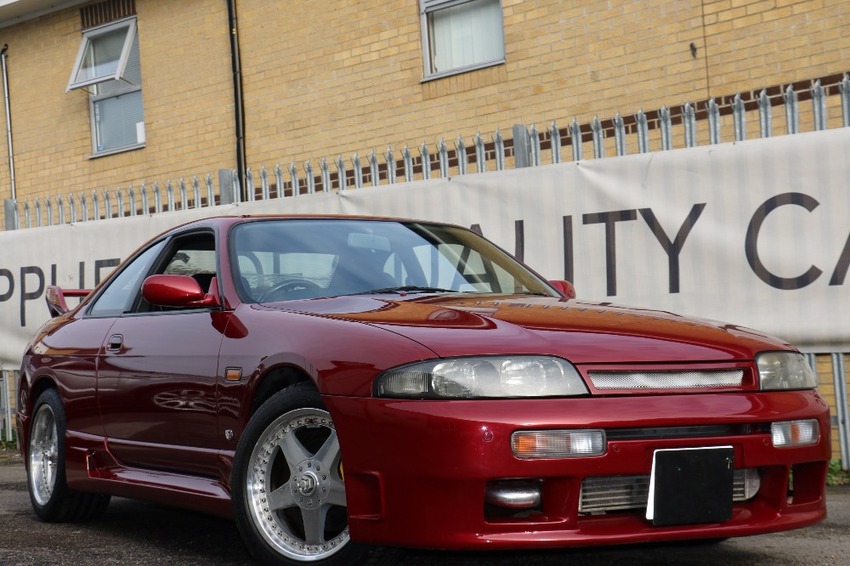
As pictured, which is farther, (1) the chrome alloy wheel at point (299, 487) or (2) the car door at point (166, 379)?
(2) the car door at point (166, 379)

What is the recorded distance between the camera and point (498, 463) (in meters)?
3.83

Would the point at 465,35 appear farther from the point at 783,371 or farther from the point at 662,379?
the point at 662,379

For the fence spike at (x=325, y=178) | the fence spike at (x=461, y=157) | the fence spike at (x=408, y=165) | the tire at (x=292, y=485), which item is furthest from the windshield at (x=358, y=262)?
the fence spike at (x=325, y=178)

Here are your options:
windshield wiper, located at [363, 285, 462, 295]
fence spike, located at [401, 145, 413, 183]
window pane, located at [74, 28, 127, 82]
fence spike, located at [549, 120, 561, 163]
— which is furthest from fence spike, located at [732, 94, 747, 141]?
window pane, located at [74, 28, 127, 82]

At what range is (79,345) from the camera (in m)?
6.14

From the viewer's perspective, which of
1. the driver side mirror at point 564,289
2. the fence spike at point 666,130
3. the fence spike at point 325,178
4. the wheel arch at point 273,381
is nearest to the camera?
the wheel arch at point 273,381

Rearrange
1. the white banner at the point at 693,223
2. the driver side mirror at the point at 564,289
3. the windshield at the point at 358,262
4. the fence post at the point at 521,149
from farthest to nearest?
1. the fence post at the point at 521,149
2. the white banner at the point at 693,223
3. the driver side mirror at the point at 564,289
4. the windshield at the point at 358,262

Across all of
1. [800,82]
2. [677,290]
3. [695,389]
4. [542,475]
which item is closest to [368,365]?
[542,475]

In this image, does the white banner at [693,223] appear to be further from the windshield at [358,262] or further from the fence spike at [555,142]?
the windshield at [358,262]

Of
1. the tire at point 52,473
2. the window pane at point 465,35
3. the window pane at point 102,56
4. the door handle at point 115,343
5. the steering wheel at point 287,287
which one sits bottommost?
the tire at point 52,473

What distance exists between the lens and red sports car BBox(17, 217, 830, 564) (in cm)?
390

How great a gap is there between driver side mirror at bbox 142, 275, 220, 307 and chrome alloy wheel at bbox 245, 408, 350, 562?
83 cm

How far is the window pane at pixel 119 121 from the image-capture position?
14.1 metres

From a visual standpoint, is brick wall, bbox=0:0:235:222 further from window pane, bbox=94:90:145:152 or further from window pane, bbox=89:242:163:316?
window pane, bbox=89:242:163:316
